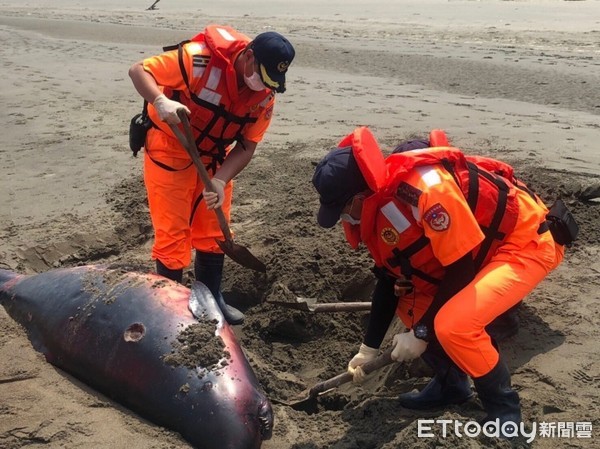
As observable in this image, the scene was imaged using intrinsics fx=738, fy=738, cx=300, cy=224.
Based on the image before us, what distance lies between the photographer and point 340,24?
66.2ft

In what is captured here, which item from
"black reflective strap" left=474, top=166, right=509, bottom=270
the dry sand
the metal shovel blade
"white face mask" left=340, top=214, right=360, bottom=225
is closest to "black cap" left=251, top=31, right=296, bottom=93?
"white face mask" left=340, top=214, right=360, bottom=225

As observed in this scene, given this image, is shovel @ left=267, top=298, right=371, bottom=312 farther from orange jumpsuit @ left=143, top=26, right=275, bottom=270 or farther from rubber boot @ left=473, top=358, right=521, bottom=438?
rubber boot @ left=473, top=358, right=521, bottom=438

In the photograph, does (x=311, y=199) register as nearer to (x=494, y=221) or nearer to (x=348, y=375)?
(x=348, y=375)

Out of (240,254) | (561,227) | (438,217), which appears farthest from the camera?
(240,254)

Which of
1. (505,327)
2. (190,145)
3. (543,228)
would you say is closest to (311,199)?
(190,145)

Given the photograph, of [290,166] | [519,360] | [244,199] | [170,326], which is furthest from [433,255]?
[290,166]

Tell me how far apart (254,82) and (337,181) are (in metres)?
1.18

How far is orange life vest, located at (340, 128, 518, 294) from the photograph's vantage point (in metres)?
3.25

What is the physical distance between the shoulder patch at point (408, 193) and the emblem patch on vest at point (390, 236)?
172mm

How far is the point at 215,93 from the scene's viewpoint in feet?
14.0

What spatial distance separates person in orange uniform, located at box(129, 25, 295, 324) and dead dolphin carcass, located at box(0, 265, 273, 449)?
0.56m

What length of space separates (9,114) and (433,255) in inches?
291

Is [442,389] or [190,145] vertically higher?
[190,145]

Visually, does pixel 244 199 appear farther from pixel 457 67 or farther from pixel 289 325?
pixel 457 67
